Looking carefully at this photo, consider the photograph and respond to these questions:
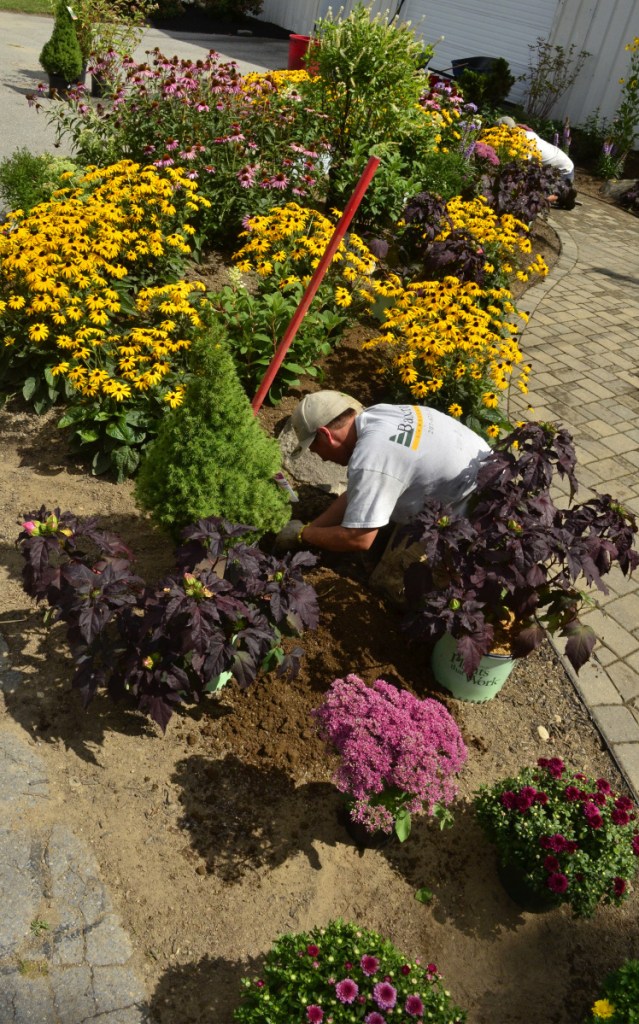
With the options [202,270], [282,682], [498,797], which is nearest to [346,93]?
[202,270]

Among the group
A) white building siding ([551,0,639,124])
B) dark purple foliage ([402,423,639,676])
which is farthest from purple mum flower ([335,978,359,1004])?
white building siding ([551,0,639,124])

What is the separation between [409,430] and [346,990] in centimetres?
238

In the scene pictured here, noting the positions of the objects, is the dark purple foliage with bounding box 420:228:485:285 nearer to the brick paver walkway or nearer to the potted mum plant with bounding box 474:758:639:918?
the brick paver walkway

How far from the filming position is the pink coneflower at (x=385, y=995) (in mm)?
2279

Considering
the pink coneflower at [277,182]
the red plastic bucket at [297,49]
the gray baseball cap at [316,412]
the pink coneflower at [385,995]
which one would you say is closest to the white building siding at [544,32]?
the red plastic bucket at [297,49]

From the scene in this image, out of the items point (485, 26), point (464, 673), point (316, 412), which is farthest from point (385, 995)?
point (485, 26)

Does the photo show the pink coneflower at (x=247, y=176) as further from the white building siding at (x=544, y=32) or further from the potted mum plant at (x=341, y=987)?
the white building siding at (x=544, y=32)

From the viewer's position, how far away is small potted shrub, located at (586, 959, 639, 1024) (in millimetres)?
2605

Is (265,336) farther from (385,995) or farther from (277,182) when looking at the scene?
(385,995)

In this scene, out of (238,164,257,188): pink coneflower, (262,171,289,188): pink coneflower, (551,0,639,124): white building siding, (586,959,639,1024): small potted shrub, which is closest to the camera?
(586,959,639,1024): small potted shrub

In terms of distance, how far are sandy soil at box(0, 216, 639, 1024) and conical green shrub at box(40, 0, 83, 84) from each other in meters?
10.1

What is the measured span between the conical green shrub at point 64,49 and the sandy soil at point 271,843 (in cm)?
1005

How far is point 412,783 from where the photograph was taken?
2869 mm

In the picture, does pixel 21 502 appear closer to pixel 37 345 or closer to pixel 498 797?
pixel 37 345
